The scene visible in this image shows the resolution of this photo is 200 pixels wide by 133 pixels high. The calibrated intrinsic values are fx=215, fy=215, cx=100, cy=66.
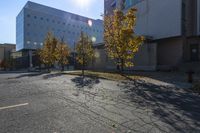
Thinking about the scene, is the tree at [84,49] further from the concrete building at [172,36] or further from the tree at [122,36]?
the tree at [122,36]

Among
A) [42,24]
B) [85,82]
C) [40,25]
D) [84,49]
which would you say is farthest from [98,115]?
[42,24]

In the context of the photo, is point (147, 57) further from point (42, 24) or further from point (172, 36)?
point (42, 24)

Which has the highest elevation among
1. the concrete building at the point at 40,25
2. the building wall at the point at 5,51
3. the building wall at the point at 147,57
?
the concrete building at the point at 40,25

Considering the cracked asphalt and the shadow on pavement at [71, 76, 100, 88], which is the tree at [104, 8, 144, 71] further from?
the cracked asphalt

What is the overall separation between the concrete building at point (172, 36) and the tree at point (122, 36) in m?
10.6

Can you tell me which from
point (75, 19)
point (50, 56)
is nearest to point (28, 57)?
point (75, 19)

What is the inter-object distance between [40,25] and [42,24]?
1.06m

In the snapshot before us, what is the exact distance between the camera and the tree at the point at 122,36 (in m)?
20.1

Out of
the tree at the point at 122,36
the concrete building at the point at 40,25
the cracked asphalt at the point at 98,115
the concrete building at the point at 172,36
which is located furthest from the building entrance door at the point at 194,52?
the concrete building at the point at 40,25

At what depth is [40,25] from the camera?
8012 centimetres

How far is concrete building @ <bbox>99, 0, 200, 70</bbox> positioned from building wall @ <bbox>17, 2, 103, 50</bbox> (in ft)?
119

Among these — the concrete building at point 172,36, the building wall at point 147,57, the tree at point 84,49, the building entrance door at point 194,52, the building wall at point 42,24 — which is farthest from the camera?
the building wall at point 42,24

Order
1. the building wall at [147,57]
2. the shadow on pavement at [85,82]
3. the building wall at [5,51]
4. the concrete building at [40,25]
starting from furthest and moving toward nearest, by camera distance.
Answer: the building wall at [5,51] < the concrete building at [40,25] < the building wall at [147,57] < the shadow on pavement at [85,82]

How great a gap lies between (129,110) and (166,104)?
1764mm
